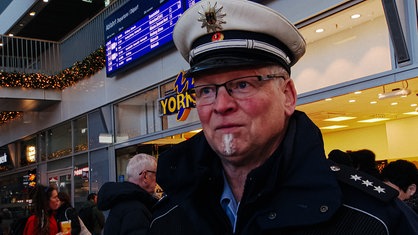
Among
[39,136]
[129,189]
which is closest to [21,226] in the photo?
[129,189]

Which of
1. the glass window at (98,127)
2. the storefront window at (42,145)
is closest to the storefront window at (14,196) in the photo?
the storefront window at (42,145)

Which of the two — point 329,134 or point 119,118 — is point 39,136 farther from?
point 329,134

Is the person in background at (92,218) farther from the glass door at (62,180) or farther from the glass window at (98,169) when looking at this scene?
the glass door at (62,180)

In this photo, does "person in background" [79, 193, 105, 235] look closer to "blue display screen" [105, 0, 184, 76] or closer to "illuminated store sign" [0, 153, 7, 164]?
"blue display screen" [105, 0, 184, 76]

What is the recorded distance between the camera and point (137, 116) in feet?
37.2

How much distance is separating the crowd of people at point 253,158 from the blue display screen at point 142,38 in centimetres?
742

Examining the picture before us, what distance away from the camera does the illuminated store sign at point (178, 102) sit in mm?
8991

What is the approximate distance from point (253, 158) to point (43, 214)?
443 centimetres

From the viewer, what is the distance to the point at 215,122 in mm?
1438

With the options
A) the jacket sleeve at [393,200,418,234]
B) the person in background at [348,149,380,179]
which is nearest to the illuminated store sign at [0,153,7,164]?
the person in background at [348,149,380,179]

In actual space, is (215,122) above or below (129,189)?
above

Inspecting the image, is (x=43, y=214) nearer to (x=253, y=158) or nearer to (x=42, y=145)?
(x=253, y=158)

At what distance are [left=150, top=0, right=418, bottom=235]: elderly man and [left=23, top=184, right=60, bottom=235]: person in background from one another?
3976 mm

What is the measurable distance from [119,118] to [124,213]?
855 cm
